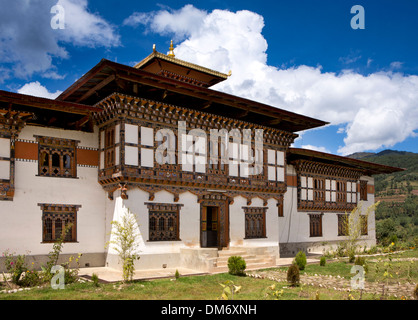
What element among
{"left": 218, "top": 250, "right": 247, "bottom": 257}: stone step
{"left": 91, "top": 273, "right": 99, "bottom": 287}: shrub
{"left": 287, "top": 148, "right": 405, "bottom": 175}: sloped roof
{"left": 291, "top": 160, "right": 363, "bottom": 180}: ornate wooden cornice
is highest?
{"left": 287, "top": 148, "right": 405, "bottom": 175}: sloped roof

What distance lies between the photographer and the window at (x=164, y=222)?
57.1ft

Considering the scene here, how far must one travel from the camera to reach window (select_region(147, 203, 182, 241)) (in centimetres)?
1739

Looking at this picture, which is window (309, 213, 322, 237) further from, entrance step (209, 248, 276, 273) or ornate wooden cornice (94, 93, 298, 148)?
ornate wooden cornice (94, 93, 298, 148)

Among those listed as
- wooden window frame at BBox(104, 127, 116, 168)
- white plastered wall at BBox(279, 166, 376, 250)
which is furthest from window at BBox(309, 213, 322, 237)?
wooden window frame at BBox(104, 127, 116, 168)

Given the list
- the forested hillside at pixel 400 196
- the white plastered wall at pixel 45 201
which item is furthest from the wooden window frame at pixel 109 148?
the forested hillside at pixel 400 196

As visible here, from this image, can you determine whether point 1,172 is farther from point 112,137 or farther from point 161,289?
point 161,289

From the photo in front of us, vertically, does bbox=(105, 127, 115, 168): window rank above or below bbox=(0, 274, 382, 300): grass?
above

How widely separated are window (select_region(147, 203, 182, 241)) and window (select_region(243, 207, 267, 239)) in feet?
13.8

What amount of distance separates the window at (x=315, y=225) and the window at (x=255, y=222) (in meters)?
6.11

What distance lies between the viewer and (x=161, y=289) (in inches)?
484

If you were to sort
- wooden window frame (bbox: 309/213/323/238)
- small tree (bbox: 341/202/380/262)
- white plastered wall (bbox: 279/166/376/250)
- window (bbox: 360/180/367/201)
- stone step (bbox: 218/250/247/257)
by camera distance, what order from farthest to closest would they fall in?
window (bbox: 360/180/367/201), wooden window frame (bbox: 309/213/323/238), white plastered wall (bbox: 279/166/376/250), small tree (bbox: 341/202/380/262), stone step (bbox: 218/250/247/257)
